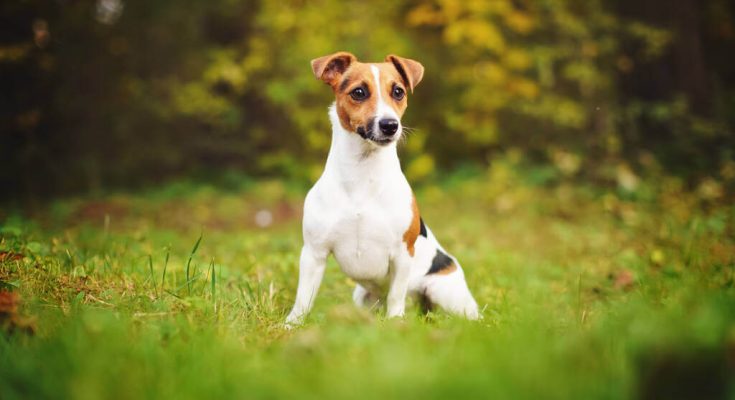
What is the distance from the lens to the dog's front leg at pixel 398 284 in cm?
376

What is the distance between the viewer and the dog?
3.61 m

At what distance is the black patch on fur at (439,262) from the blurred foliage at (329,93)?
569 cm

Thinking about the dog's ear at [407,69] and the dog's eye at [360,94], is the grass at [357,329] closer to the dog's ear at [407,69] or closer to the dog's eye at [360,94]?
the dog's eye at [360,94]

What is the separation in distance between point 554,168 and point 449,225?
3.14 meters

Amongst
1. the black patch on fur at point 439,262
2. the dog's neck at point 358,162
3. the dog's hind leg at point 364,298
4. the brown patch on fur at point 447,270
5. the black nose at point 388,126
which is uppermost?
the black nose at point 388,126

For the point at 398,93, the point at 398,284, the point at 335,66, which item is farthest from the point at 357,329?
the point at 335,66

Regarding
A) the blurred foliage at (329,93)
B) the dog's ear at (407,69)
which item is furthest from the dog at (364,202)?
the blurred foliage at (329,93)

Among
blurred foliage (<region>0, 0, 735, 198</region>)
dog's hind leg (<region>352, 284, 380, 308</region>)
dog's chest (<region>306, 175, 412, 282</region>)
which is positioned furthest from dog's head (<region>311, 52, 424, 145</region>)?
blurred foliage (<region>0, 0, 735, 198</region>)

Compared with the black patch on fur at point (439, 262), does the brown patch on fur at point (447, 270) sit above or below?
below

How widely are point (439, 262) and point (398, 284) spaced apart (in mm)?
545

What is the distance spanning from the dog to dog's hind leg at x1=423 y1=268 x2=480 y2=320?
0.18 feet

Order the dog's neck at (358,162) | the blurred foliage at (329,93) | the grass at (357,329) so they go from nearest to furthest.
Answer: the grass at (357,329), the dog's neck at (358,162), the blurred foliage at (329,93)

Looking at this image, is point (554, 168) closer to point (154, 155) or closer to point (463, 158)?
point (463, 158)

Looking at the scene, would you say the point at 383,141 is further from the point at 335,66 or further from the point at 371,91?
the point at 335,66
